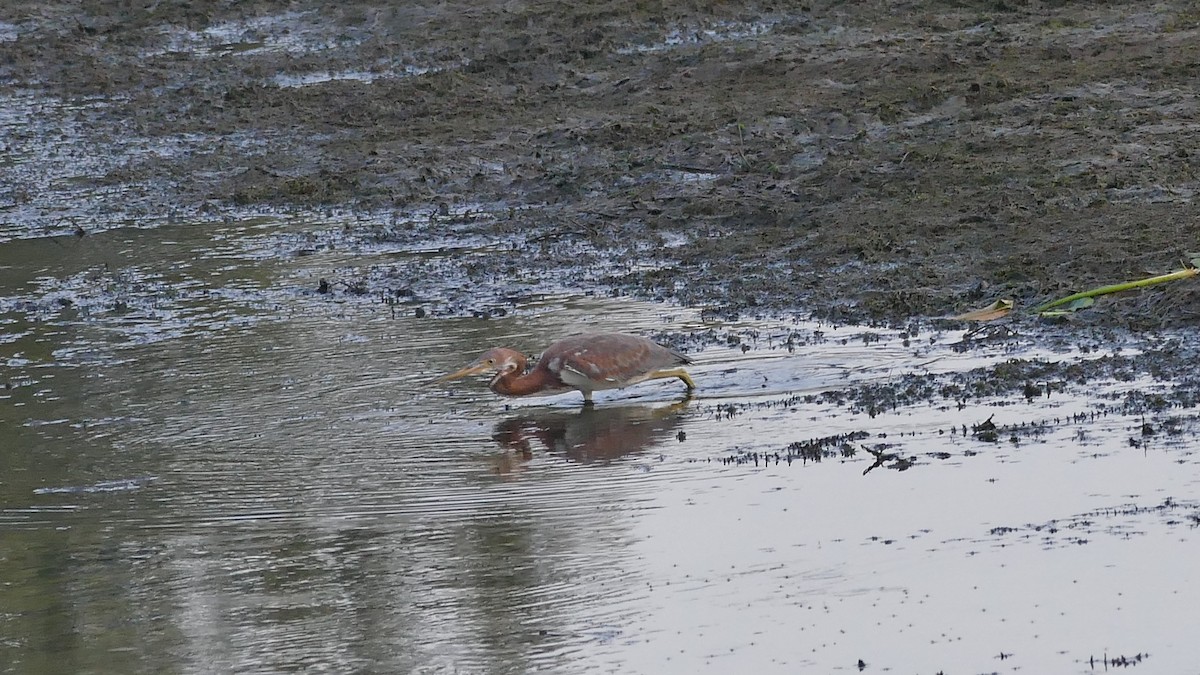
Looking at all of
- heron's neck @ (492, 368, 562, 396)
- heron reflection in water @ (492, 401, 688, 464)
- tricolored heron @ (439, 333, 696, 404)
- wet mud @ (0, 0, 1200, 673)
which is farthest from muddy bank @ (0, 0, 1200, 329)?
heron's neck @ (492, 368, 562, 396)

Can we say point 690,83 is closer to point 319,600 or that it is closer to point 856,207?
point 856,207

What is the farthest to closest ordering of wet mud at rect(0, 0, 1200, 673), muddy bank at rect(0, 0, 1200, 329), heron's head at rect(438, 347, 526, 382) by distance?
muddy bank at rect(0, 0, 1200, 329) < heron's head at rect(438, 347, 526, 382) < wet mud at rect(0, 0, 1200, 673)

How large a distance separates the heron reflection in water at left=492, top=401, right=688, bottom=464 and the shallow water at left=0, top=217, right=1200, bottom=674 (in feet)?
0.06

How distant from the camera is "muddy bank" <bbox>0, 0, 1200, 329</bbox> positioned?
1014 cm

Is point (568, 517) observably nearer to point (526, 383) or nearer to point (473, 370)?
point (526, 383)

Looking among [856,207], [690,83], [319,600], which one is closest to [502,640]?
[319,600]

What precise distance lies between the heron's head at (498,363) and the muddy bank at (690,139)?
1.65 m

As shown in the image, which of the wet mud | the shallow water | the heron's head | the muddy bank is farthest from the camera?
the muddy bank

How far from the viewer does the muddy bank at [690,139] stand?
1014 centimetres

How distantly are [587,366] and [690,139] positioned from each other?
16.5 feet

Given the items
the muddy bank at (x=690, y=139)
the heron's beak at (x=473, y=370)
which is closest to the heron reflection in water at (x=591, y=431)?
the heron's beak at (x=473, y=370)

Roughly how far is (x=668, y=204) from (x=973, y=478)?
208 inches

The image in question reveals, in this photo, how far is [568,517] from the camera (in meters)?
6.62

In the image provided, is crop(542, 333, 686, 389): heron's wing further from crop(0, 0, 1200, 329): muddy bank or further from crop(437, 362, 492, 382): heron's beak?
crop(0, 0, 1200, 329): muddy bank
